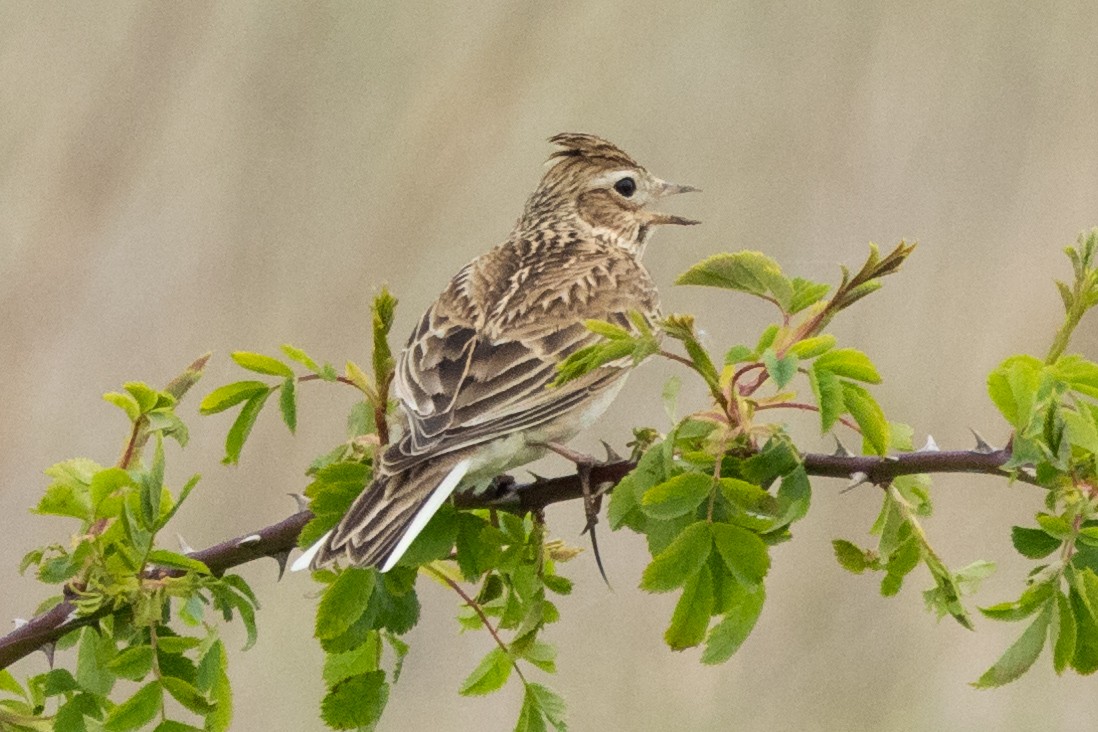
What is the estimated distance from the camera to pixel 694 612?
1715 millimetres

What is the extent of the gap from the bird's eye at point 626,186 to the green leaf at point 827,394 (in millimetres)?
2855

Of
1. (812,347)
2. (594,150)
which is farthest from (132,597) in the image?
(594,150)

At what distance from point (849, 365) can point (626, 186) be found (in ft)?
9.48

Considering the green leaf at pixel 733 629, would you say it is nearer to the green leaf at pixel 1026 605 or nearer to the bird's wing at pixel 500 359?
the green leaf at pixel 1026 605

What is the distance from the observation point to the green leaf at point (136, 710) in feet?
6.31

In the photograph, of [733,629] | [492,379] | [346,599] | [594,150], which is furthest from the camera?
[594,150]

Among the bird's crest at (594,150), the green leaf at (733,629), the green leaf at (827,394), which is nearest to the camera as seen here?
the green leaf at (827,394)

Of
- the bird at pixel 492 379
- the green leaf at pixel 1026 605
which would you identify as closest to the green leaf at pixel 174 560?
the bird at pixel 492 379

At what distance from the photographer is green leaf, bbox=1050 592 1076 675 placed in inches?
66.8

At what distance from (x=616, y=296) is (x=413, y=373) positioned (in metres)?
0.68

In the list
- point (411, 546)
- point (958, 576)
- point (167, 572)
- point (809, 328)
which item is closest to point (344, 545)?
point (411, 546)

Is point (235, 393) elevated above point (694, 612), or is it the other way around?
point (235, 393)

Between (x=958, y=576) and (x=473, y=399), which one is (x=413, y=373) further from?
(x=958, y=576)

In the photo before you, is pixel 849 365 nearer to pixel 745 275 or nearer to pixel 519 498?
pixel 745 275
